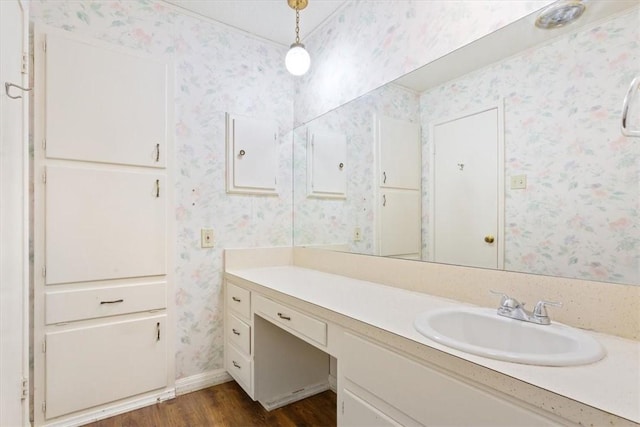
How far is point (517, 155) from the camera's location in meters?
1.21

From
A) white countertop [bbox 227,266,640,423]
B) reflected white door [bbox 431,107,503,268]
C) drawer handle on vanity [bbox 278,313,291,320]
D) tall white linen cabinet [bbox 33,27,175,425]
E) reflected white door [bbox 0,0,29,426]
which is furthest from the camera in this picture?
tall white linen cabinet [bbox 33,27,175,425]

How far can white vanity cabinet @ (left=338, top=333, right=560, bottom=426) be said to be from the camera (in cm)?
74

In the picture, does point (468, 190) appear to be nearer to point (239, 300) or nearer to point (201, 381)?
point (239, 300)

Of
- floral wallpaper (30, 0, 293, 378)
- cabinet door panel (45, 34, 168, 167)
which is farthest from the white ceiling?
cabinet door panel (45, 34, 168, 167)

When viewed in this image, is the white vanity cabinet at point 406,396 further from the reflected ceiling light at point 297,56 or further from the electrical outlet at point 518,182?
the reflected ceiling light at point 297,56

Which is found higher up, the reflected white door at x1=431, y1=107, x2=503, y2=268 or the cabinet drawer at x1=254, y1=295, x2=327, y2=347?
the reflected white door at x1=431, y1=107, x2=503, y2=268

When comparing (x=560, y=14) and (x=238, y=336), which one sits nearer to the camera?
(x=560, y=14)

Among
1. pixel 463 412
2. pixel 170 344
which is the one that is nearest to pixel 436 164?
pixel 463 412

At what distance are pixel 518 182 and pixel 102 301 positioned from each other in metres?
2.13

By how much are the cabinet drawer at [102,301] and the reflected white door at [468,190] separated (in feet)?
5.35

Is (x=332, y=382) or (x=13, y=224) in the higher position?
(x=13, y=224)

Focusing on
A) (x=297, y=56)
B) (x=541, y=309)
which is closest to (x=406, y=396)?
(x=541, y=309)

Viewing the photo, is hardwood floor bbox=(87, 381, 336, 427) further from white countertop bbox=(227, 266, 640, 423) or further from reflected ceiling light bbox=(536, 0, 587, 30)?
reflected ceiling light bbox=(536, 0, 587, 30)

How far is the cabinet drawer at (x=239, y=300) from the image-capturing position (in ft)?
6.31
